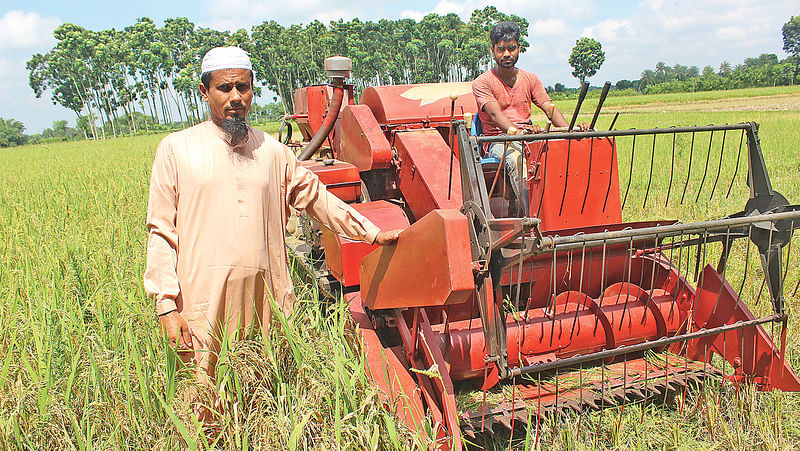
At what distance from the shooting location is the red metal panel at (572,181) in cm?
298

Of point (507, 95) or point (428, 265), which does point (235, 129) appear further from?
point (507, 95)

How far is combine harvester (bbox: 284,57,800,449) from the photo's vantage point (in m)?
2.21

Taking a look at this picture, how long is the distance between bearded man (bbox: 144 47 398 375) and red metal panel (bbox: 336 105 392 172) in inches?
59.3

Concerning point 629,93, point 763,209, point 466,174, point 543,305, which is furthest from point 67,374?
point 629,93

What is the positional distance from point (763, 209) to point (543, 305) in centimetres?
132

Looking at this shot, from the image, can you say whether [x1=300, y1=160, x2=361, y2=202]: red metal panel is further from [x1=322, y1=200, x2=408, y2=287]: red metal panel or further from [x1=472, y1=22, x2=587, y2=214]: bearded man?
[x1=472, y1=22, x2=587, y2=214]: bearded man

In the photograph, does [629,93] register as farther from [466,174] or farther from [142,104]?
[466,174]

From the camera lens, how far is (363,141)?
3.89 meters

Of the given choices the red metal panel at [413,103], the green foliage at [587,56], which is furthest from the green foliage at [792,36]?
the red metal panel at [413,103]

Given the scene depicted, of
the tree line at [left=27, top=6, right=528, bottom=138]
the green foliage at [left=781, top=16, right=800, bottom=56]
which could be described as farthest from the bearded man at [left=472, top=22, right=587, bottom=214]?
the green foliage at [left=781, top=16, right=800, bottom=56]

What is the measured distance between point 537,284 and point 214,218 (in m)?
2.03

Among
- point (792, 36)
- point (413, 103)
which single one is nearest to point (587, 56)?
point (792, 36)

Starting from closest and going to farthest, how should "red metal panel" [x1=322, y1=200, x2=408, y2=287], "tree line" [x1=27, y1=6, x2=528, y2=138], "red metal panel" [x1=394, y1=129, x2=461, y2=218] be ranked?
"red metal panel" [x1=322, y1=200, x2=408, y2=287], "red metal panel" [x1=394, y1=129, x2=461, y2=218], "tree line" [x1=27, y1=6, x2=528, y2=138]

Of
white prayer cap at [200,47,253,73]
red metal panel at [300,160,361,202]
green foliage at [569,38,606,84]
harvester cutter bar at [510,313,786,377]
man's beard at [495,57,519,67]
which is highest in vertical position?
green foliage at [569,38,606,84]
